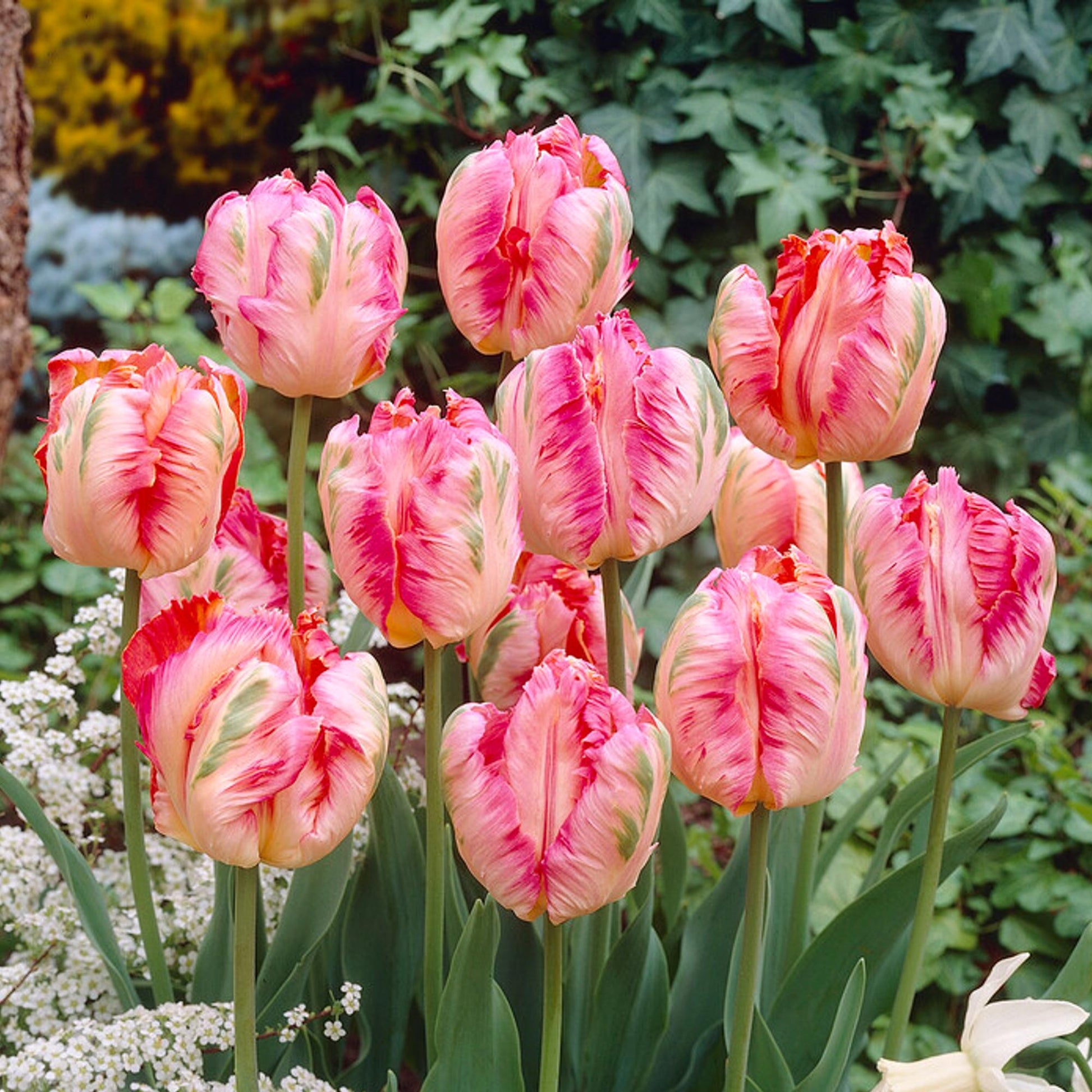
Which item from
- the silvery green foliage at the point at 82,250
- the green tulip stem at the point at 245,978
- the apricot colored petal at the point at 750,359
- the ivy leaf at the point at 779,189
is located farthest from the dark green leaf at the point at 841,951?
the silvery green foliage at the point at 82,250

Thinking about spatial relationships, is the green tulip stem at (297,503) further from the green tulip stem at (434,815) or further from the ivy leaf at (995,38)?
the ivy leaf at (995,38)

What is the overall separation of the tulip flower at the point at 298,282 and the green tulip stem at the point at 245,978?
0.29m

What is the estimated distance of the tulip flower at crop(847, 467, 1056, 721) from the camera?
2.50 feet

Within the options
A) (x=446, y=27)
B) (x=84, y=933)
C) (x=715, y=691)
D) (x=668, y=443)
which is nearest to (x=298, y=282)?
(x=668, y=443)

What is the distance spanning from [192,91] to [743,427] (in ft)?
7.77

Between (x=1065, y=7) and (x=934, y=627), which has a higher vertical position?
(x=934, y=627)

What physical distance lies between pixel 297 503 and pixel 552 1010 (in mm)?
341

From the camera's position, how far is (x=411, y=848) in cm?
99

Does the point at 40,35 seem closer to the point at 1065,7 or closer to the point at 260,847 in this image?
the point at 1065,7

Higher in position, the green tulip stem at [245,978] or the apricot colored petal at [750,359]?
the apricot colored petal at [750,359]

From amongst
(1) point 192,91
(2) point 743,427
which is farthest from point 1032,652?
(1) point 192,91

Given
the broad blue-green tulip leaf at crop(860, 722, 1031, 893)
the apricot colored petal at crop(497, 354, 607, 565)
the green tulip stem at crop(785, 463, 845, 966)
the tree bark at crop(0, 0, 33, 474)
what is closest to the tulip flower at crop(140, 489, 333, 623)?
the apricot colored petal at crop(497, 354, 607, 565)

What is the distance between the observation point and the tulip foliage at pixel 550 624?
0.67 meters

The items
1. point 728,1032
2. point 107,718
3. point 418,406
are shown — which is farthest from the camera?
point 418,406
